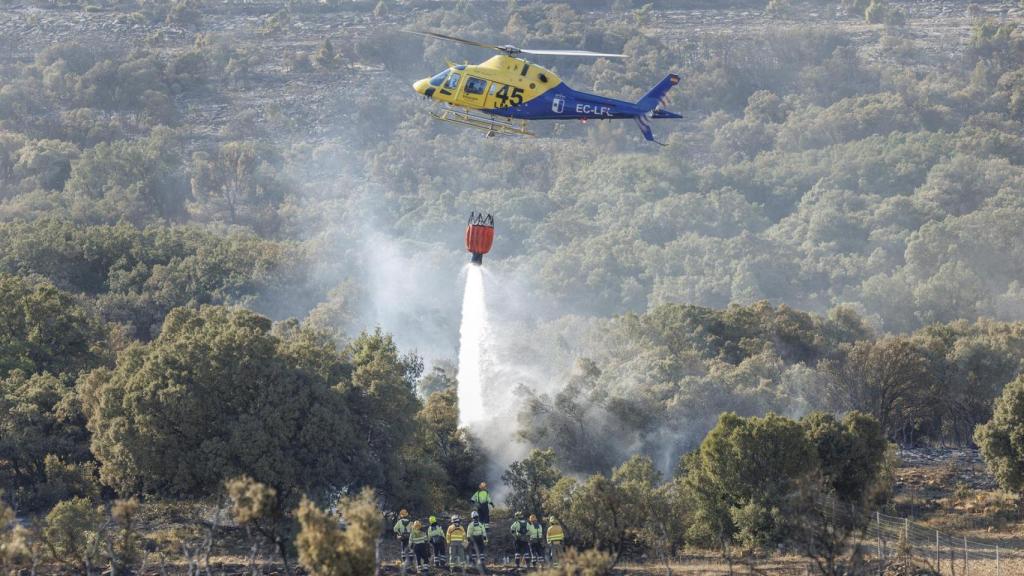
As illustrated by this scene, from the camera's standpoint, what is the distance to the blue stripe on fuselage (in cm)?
7519

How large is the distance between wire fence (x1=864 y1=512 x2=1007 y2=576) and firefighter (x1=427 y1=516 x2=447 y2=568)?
1449 centimetres

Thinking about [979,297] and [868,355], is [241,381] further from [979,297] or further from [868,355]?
[979,297]

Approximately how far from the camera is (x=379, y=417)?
6975 cm

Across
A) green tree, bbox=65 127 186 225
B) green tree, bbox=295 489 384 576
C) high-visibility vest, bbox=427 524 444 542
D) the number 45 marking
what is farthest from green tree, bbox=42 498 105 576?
green tree, bbox=65 127 186 225

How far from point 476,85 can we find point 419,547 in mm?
24958

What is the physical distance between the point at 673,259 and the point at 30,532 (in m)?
139

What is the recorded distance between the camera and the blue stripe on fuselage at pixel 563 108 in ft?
247

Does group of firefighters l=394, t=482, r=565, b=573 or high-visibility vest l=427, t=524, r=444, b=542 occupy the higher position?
high-visibility vest l=427, t=524, r=444, b=542

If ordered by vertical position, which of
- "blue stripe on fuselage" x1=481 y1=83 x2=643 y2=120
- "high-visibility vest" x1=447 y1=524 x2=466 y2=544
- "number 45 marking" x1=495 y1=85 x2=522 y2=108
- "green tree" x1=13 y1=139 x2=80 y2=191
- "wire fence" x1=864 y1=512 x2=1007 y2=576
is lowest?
"wire fence" x1=864 y1=512 x2=1007 y2=576

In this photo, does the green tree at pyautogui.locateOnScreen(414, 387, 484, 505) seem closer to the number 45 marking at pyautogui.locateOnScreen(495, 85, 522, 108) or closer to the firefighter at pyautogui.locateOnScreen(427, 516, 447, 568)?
the number 45 marking at pyautogui.locateOnScreen(495, 85, 522, 108)

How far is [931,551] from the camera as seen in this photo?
60.5 metres

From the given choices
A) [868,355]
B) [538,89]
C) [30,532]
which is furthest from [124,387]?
[868,355]

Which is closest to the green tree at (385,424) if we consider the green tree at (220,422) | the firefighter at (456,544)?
the green tree at (220,422)

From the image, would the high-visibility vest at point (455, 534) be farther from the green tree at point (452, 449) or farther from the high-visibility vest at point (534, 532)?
the green tree at point (452, 449)
